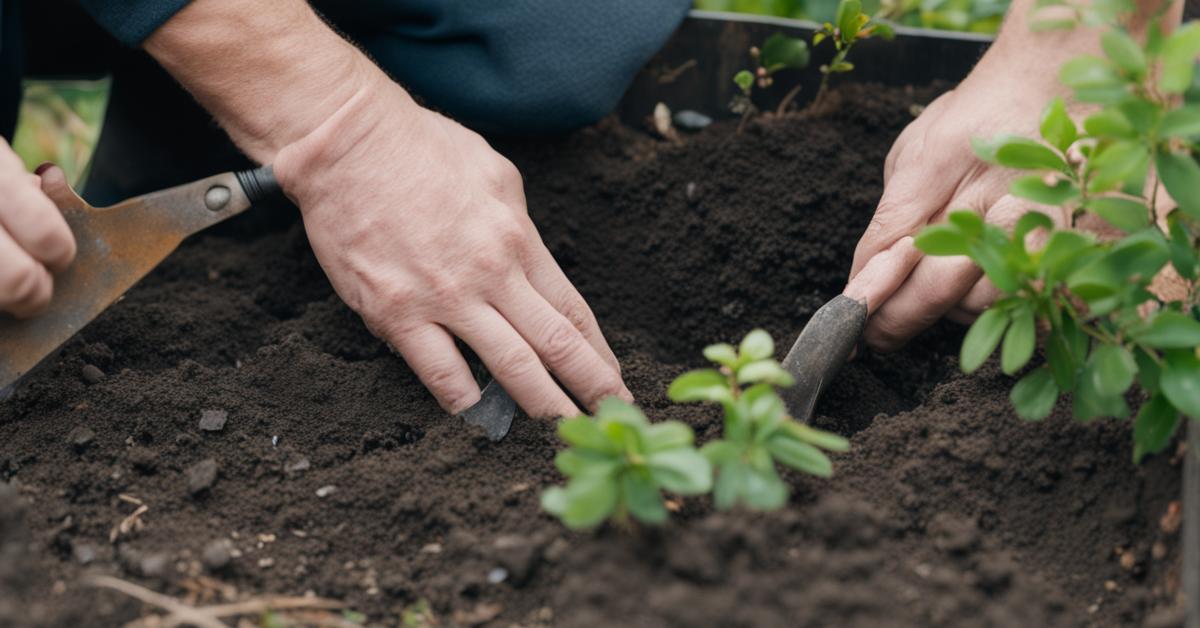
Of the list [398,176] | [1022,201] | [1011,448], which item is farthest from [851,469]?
[398,176]

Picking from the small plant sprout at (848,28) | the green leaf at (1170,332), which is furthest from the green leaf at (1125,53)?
the small plant sprout at (848,28)

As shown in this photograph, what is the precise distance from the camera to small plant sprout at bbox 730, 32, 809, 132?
190cm

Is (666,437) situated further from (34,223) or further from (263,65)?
(263,65)

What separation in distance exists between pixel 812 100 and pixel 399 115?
2.75ft

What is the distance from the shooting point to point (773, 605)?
0.99 m

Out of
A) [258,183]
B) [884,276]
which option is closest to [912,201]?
[884,276]

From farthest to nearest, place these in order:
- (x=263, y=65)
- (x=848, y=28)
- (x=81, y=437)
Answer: (x=848, y=28) < (x=263, y=65) < (x=81, y=437)

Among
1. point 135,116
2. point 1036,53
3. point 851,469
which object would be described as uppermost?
point 1036,53

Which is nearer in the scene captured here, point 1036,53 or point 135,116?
point 1036,53

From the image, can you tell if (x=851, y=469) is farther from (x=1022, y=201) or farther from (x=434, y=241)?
(x=434, y=241)

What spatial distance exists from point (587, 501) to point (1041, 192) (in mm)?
546

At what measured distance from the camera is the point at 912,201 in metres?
1.56

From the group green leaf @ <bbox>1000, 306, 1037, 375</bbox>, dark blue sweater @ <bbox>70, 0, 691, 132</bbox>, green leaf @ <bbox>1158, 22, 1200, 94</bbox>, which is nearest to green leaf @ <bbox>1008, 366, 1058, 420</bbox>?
green leaf @ <bbox>1000, 306, 1037, 375</bbox>

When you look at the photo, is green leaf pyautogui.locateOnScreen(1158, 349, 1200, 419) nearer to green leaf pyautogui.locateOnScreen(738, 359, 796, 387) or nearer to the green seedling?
the green seedling
